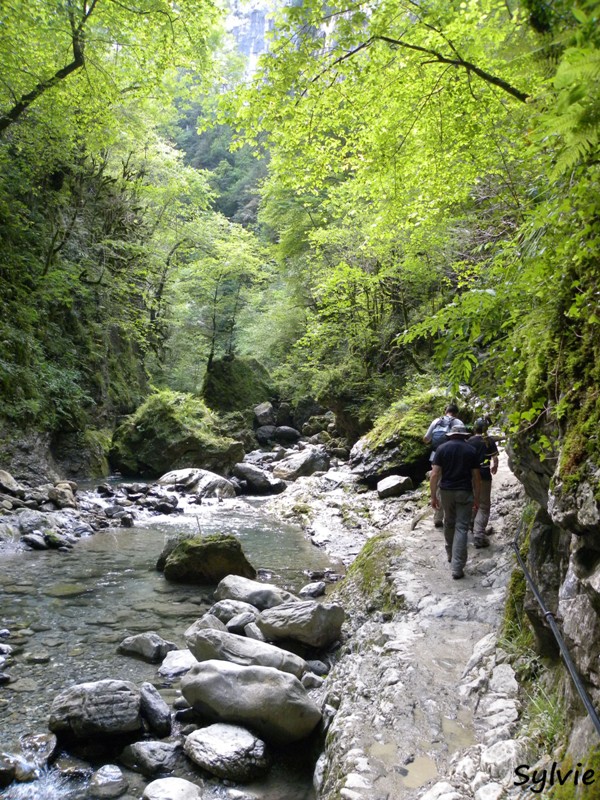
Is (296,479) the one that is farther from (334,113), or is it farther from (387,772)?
(387,772)

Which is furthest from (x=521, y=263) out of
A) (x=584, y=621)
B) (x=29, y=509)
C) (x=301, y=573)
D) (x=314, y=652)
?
(x=29, y=509)

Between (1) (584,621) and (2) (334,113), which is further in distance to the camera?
(2) (334,113)

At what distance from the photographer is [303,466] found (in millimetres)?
18484

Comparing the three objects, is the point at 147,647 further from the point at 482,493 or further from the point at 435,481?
the point at 482,493

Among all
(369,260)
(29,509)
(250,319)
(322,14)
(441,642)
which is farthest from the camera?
(250,319)

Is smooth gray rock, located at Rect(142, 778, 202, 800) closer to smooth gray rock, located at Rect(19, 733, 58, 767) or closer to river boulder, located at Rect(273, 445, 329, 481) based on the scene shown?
smooth gray rock, located at Rect(19, 733, 58, 767)

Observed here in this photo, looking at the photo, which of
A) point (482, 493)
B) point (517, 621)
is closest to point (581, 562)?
point (517, 621)

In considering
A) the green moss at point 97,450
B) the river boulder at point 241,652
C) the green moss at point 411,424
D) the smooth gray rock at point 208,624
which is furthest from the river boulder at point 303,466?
the river boulder at point 241,652

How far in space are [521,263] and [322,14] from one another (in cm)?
361

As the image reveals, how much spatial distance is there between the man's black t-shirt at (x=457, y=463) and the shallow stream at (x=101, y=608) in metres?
3.36

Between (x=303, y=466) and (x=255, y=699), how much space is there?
46.4ft

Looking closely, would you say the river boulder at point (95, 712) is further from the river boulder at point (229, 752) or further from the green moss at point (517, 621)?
the green moss at point (517, 621)

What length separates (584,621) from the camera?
7.86 feet

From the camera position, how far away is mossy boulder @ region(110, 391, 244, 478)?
743 inches
